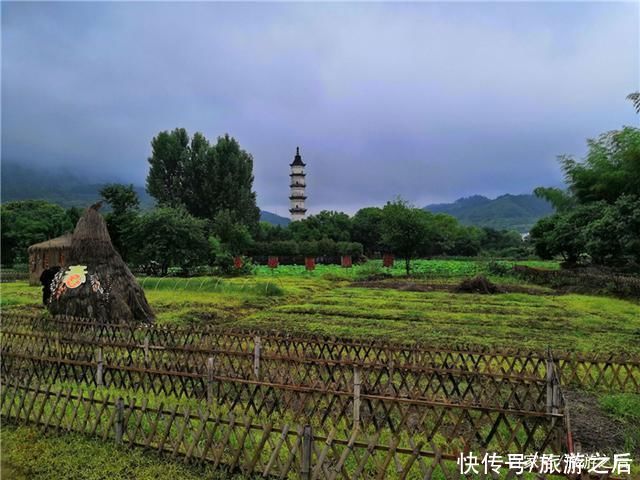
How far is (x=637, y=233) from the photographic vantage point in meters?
20.9

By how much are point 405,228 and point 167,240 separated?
1826 centimetres

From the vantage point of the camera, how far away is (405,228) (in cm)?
3634

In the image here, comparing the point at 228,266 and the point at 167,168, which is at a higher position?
the point at 167,168

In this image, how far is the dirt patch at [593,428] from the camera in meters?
6.32

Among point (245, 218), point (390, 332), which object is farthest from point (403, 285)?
point (245, 218)

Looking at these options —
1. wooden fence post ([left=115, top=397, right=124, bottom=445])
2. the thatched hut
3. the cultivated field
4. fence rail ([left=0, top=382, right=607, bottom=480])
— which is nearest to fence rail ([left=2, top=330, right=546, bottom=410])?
the cultivated field

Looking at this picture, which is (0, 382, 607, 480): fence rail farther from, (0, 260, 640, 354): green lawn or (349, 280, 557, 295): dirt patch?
(349, 280, 557, 295): dirt patch

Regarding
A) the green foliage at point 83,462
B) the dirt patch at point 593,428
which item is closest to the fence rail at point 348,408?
the dirt patch at point 593,428

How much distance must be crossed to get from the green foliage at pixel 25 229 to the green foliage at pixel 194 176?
10.1 m

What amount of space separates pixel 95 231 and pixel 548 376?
13298 mm

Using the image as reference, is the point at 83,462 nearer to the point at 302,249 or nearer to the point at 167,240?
the point at 167,240

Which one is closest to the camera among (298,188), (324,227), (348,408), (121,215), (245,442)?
(245,442)

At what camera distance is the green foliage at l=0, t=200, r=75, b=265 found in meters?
43.7

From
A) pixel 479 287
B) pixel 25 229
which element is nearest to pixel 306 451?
pixel 479 287
